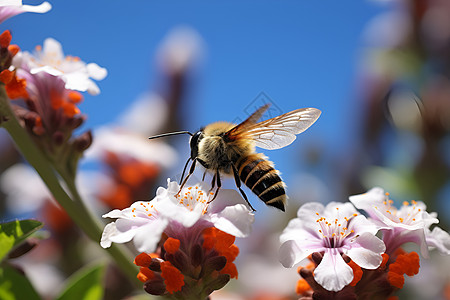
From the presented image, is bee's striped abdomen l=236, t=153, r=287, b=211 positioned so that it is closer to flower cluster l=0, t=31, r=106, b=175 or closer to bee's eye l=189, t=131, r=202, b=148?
bee's eye l=189, t=131, r=202, b=148

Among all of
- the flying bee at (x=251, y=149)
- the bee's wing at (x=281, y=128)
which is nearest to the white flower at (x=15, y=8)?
the flying bee at (x=251, y=149)

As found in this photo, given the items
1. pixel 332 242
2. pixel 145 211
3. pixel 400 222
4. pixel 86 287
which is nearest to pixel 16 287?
pixel 86 287

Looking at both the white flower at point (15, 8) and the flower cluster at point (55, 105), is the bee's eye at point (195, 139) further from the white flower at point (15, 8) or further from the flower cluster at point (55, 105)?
the white flower at point (15, 8)

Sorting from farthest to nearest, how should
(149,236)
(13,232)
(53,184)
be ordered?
1. (53,184)
2. (13,232)
3. (149,236)

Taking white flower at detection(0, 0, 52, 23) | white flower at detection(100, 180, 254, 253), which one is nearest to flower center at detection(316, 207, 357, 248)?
white flower at detection(100, 180, 254, 253)

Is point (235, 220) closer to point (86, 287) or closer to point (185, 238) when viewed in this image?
point (185, 238)

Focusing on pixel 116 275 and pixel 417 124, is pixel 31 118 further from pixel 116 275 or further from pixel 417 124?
pixel 417 124

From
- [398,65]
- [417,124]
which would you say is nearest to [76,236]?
[417,124]
